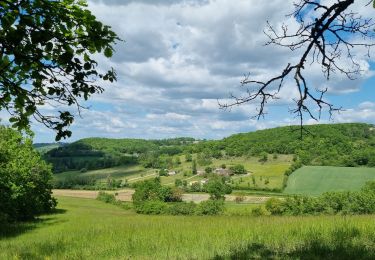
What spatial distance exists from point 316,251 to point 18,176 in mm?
40070

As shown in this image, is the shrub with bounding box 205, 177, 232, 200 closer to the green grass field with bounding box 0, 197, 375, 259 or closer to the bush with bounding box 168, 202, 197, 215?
the bush with bounding box 168, 202, 197, 215

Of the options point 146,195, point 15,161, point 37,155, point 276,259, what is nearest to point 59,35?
point 276,259

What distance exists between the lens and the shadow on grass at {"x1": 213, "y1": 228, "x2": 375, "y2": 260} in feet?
23.5

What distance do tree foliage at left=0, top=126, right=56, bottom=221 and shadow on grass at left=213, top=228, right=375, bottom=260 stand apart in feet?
109

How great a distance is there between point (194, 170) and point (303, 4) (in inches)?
7315

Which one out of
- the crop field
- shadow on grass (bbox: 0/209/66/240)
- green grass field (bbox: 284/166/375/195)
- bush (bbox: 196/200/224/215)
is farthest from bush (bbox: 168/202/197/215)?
the crop field

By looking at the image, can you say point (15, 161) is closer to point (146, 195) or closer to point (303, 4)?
point (303, 4)

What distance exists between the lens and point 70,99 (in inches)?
222

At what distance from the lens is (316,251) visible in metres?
7.62

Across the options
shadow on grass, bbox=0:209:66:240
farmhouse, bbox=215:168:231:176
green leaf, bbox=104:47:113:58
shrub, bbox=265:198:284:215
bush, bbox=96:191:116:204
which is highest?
green leaf, bbox=104:47:113:58

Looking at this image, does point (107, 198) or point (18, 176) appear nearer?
point (18, 176)

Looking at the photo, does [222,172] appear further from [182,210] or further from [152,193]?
[182,210]

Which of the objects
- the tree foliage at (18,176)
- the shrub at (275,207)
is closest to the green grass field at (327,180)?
the shrub at (275,207)

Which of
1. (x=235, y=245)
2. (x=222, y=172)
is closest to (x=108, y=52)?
(x=235, y=245)
